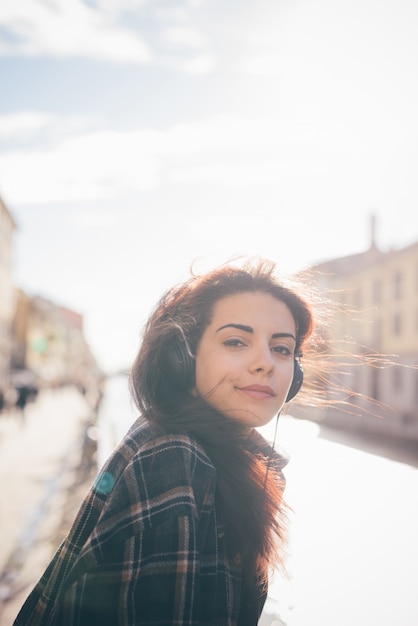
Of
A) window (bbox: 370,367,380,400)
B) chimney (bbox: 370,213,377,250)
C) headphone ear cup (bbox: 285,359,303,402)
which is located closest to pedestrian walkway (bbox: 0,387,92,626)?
headphone ear cup (bbox: 285,359,303,402)

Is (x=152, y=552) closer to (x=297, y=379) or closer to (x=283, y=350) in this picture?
(x=283, y=350)

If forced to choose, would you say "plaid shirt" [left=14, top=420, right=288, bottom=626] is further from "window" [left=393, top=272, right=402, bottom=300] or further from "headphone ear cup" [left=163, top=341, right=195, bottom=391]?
"window" [left=393, top=272, right=402, bottom=300]

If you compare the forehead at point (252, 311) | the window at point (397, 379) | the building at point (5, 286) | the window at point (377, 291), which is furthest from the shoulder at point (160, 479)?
the building at point (5, 286)

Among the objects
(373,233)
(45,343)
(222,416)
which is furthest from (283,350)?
(45,343)

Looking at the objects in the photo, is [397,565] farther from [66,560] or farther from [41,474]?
[41,474]

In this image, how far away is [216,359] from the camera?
171cm

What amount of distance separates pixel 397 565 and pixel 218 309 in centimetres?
655

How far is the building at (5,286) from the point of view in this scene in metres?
46.5

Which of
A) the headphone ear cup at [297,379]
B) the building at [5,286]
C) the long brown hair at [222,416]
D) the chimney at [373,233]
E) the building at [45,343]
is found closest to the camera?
the long brown hair at [222,416]

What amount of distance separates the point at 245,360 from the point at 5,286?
48555mm

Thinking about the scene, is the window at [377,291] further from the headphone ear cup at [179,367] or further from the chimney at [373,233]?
the headphone ear cup at [179,367]

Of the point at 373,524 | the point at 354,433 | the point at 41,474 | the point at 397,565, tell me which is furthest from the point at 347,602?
the point at 354,433

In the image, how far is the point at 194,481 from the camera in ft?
4.53

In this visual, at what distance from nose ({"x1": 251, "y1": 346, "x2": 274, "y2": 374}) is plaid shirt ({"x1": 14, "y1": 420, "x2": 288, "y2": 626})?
1.07 feet
